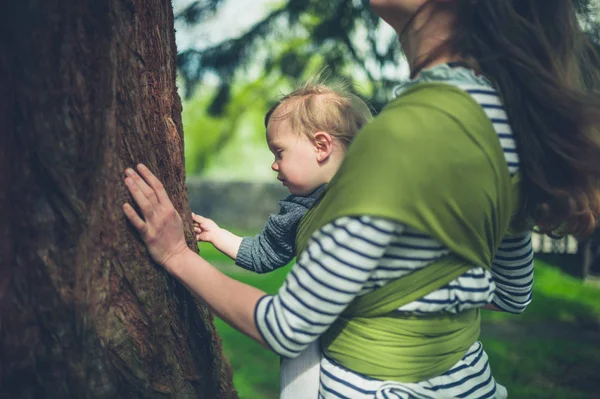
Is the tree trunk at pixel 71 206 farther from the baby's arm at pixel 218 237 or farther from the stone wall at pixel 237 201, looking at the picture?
the stone wall at pixel 237 201

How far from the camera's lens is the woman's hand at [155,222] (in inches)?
67.9

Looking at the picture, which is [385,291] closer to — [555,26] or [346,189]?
[346,189]

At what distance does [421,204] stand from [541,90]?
38 centimetres

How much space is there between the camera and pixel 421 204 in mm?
1362

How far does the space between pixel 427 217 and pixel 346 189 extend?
0.54 feet

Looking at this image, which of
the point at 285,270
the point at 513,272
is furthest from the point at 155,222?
the point at 285,270

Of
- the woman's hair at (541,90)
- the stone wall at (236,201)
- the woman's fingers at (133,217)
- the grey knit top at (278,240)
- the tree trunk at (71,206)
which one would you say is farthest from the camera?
the stone wall at (236,201)

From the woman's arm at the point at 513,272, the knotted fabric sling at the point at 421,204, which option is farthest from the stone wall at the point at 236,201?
the knotted fabric sling at the point at 421,204

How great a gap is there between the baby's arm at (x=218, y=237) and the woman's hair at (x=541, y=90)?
3.38 feet

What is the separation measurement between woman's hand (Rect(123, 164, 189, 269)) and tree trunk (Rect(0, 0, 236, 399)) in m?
0.03

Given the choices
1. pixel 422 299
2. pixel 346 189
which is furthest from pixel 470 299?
pixel 346 189

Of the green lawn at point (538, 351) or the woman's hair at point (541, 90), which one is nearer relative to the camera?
the woman's hair at point (541, 90)

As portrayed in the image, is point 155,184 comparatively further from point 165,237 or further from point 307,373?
point 307,373

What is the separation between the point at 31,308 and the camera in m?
1.64
